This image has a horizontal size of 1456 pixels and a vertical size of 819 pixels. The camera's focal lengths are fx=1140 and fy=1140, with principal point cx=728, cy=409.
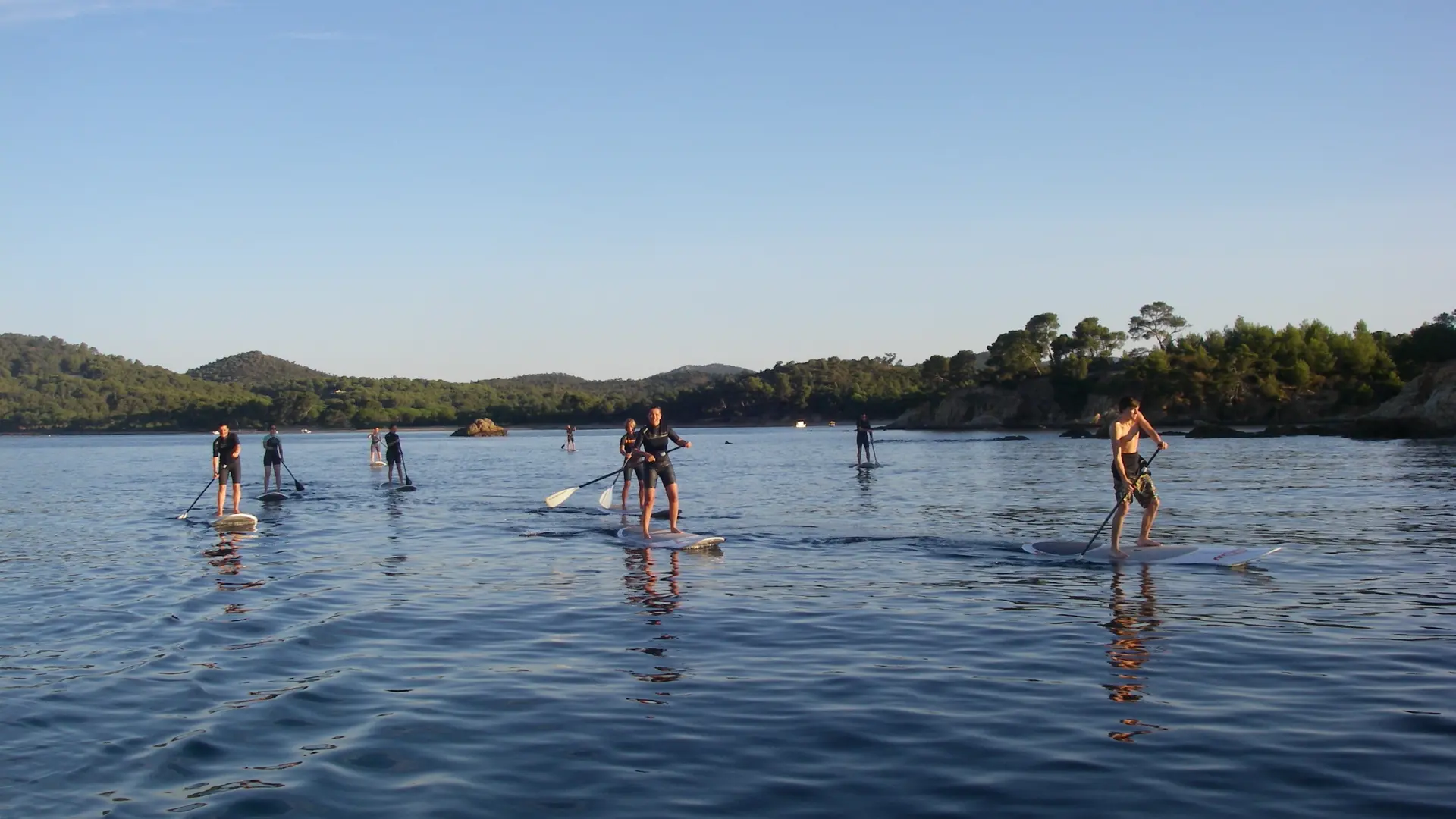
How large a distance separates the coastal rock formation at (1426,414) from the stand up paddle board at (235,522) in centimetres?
5925

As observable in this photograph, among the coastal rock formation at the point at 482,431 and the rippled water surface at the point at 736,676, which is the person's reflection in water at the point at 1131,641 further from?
the coastal rock formation at the point at 482,431

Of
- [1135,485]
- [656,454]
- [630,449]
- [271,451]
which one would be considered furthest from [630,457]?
[271,451]

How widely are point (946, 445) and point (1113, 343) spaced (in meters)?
A: 81.4

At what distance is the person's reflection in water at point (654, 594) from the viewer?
366 inches

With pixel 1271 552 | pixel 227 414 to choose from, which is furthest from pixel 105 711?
pixel 227 414

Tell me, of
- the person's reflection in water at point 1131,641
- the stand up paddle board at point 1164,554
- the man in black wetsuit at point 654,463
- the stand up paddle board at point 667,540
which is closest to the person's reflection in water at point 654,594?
the stand up paddle board at point 667,540

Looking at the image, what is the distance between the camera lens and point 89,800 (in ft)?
21.0

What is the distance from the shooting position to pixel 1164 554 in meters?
15.4

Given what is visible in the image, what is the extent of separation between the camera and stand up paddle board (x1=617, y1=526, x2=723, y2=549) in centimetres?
1806

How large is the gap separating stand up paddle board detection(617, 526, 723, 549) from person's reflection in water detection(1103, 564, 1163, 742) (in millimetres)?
6423

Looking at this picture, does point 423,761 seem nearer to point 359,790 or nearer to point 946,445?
point 359,790

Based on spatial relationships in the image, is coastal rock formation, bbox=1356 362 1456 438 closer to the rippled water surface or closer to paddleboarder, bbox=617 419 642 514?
the rippled water surface

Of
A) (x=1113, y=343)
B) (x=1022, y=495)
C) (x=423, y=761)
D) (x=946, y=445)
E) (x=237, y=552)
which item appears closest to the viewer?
(x=423, y=761)

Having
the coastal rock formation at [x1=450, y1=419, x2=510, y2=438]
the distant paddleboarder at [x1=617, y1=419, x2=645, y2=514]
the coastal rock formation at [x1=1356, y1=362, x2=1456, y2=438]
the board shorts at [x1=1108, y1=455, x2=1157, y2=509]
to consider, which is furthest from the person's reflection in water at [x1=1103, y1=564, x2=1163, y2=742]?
the coastal rock formation at [x1=450, y1=419, x2=510, y2=438]
